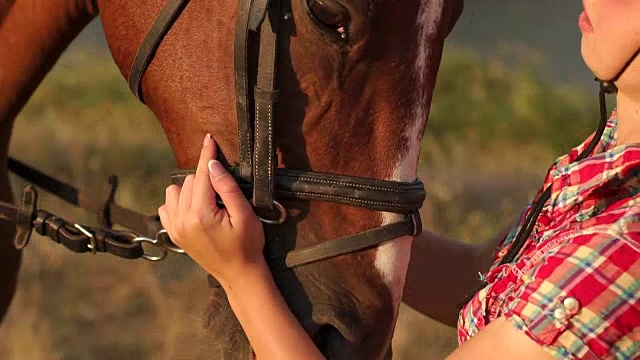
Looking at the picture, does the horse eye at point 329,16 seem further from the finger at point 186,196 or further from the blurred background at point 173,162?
the blurred background at point 173,162

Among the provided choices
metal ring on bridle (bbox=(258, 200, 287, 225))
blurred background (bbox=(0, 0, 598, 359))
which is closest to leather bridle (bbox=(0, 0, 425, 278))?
metal ring on bridle (bbox=(258, 200, 287, 225))

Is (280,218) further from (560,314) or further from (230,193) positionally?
(560,314)

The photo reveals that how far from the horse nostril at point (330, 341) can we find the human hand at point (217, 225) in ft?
0.61

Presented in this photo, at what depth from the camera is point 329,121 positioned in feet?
5.40

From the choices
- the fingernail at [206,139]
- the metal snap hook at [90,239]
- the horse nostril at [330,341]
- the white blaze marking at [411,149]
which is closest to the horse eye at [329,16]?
the white blaze marking at [411,149]

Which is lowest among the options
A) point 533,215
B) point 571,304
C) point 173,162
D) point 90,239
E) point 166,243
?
point 173,162

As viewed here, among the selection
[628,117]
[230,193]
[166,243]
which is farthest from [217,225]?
[628,117]

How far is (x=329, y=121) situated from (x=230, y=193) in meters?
0.25

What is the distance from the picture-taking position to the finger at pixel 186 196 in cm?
161

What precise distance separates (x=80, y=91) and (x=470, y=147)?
3491 millimetres

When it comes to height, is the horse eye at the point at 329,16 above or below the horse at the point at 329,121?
above

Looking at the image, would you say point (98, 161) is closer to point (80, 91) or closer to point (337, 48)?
point (80, 91)

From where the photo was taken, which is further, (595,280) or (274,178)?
(274,178)

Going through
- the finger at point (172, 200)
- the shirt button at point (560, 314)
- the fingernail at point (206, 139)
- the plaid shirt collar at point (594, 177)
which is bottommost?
the finger at point (172, 200)
